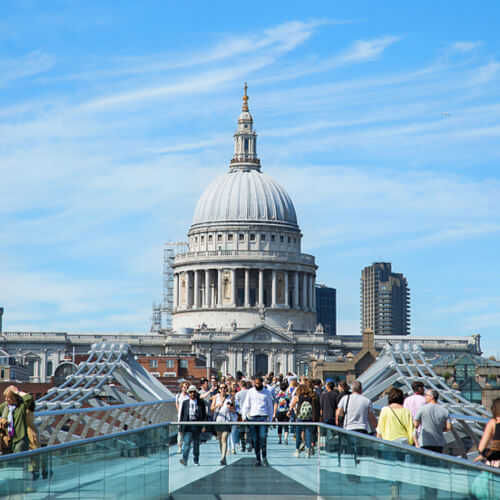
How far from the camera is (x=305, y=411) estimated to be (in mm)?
27453

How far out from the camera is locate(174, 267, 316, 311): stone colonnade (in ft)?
560

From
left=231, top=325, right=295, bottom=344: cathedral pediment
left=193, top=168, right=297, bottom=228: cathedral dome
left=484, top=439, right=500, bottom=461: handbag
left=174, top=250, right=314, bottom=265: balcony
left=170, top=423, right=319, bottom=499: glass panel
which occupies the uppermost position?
left=193, top=168, right=297, bottom=228: cathedral dome

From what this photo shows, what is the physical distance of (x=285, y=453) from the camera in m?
22.4

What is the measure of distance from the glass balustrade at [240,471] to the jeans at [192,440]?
11 cm

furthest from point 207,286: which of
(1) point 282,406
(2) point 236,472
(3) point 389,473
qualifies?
(3) point 389,473

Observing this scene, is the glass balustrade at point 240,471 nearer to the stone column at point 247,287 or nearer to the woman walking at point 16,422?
the woman walking at point 16,422

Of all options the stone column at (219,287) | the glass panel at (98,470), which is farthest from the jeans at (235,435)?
the stone column at (219,287)

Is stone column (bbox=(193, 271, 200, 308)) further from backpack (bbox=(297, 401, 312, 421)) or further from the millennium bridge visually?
the millennium bridge

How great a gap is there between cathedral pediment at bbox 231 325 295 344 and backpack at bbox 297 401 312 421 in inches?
5147

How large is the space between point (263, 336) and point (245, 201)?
26.9 m

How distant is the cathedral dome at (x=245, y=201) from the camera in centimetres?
17788

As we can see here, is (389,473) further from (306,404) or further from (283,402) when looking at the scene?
(283,402)

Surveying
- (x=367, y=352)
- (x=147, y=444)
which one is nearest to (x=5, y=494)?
(x=147, y=444)

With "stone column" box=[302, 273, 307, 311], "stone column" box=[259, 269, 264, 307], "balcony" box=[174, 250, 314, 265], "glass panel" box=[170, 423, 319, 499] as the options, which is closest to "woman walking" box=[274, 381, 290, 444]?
"glass panel" box=[170, 423, 319, 499]
